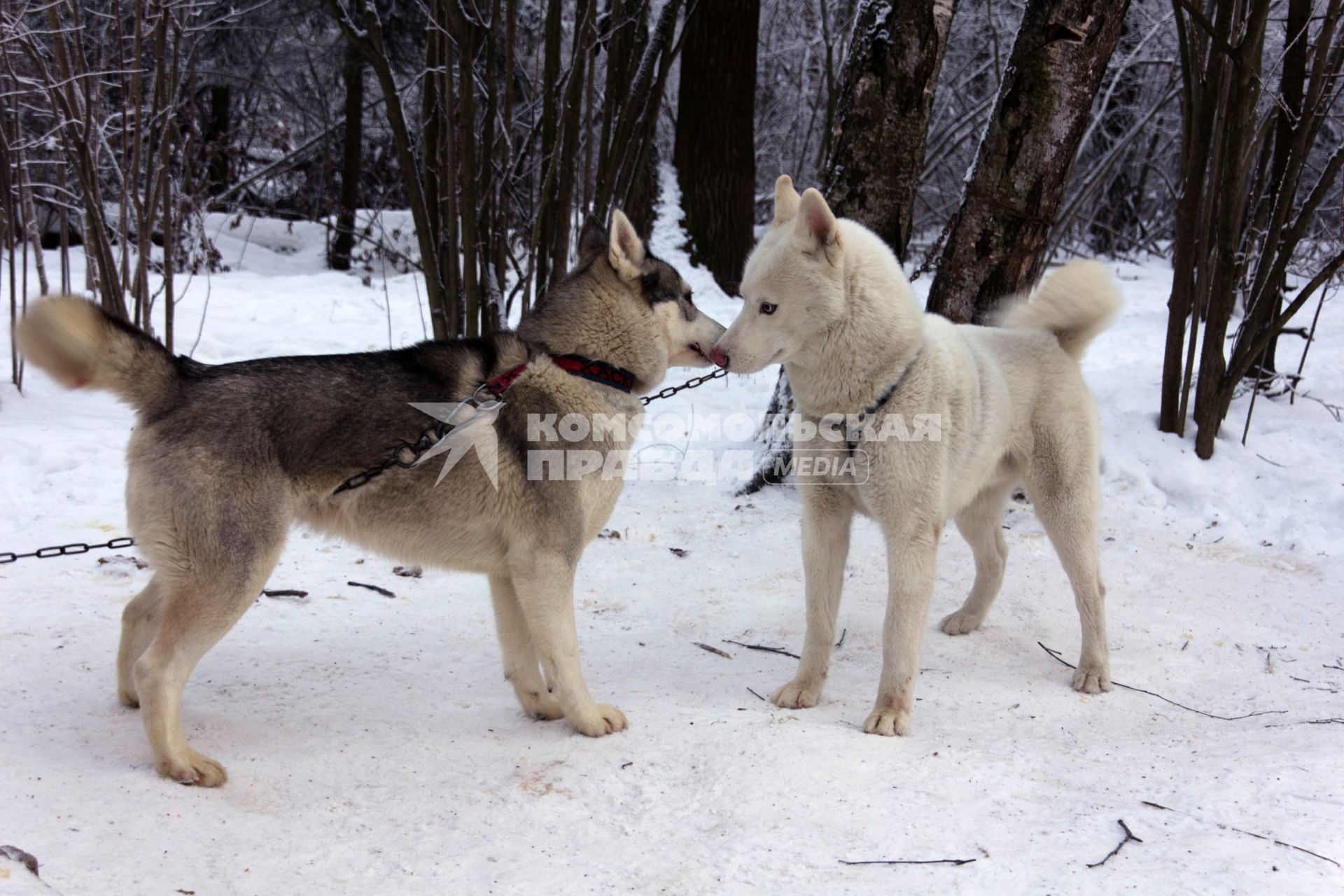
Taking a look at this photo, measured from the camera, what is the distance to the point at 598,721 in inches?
127

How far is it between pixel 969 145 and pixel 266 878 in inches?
607

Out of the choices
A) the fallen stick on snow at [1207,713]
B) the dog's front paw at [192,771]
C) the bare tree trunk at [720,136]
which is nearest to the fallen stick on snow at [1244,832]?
the fallen stick on snow at [1207,713]

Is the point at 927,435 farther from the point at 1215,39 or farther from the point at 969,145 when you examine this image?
the point at 969,145

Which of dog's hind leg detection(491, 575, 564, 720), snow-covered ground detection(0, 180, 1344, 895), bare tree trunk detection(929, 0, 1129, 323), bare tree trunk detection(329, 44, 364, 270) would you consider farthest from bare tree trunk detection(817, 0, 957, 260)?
bare tree trunk detection(329, 44, 364, 270)

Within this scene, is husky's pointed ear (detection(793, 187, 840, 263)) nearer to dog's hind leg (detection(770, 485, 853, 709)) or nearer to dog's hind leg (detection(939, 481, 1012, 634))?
dog's hind leg (detection(770, 485, 853, 709))

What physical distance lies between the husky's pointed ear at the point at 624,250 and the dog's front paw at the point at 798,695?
62.0 inches

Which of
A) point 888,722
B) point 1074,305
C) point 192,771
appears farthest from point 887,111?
point 192,771

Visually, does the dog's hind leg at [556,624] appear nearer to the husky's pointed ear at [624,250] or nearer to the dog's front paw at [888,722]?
the dog's front paw at [888,722]

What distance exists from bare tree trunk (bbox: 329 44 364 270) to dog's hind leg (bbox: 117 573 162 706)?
10300 millimetres

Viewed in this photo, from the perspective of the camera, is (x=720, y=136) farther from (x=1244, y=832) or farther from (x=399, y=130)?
(x=1244, y=832)

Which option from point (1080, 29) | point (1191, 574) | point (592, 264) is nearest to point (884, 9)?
Answer: point (1080, 29)

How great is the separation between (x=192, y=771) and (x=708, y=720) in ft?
5.18

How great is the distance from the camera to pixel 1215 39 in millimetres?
5332

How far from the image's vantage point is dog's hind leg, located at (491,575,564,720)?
3.44 meters
